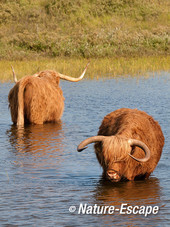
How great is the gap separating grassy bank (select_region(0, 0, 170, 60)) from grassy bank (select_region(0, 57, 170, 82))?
1.69 metres

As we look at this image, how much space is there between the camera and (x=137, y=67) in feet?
65.3

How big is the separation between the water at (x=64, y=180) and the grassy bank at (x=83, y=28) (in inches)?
496

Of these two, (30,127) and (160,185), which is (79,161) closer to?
(160,185)

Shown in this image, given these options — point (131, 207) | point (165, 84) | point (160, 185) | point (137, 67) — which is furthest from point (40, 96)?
point (137, 67)

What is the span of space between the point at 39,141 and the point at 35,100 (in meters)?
1.10

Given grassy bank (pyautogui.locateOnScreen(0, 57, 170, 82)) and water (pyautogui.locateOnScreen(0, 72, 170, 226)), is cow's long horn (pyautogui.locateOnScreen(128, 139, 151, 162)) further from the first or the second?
grassy bank (pyautogui.locateOnScreen(0, 57, 170, 82))

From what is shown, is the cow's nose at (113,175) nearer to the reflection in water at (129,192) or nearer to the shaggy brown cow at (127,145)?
the shaggy brown cow at (127,145)

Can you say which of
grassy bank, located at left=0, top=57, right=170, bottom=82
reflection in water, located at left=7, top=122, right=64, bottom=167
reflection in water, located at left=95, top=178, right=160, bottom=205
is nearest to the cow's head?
reflection in water, located at left=95, top=178, right=160, bottom=205

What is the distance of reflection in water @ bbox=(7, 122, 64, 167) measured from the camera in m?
7.88

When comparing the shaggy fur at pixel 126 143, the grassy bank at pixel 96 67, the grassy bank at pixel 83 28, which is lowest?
the grassy bank at pixel 96 67

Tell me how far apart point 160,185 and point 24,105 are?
13.8ft

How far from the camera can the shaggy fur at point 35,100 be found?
9.88 metres

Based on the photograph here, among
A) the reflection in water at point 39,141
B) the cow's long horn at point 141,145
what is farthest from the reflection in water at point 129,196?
the reflection in water at point 39,141

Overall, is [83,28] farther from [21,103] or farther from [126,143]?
[126,143]
